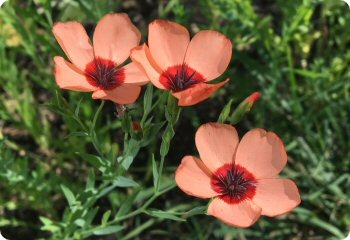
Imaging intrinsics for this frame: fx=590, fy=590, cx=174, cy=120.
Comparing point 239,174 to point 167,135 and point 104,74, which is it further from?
point 104,74

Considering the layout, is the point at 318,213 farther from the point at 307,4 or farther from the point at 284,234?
the point at 307,4

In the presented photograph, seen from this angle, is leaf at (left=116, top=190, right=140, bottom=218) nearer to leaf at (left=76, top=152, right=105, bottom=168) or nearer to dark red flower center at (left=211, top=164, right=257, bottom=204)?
leaf at (left=76, top=152, right=105, bottom=168)

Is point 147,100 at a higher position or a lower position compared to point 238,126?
higher

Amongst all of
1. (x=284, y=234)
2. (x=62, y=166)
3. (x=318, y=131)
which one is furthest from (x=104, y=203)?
(x=318, y=131)

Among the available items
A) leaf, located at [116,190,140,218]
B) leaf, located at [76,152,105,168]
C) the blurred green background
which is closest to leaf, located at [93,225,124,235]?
leaf, located at [116,190,140,218]

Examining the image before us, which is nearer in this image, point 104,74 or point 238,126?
point 104,74

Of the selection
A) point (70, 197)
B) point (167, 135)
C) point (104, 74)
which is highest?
point (104, 74)

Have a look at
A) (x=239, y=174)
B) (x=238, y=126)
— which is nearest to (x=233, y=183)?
(x=239, y=174)
